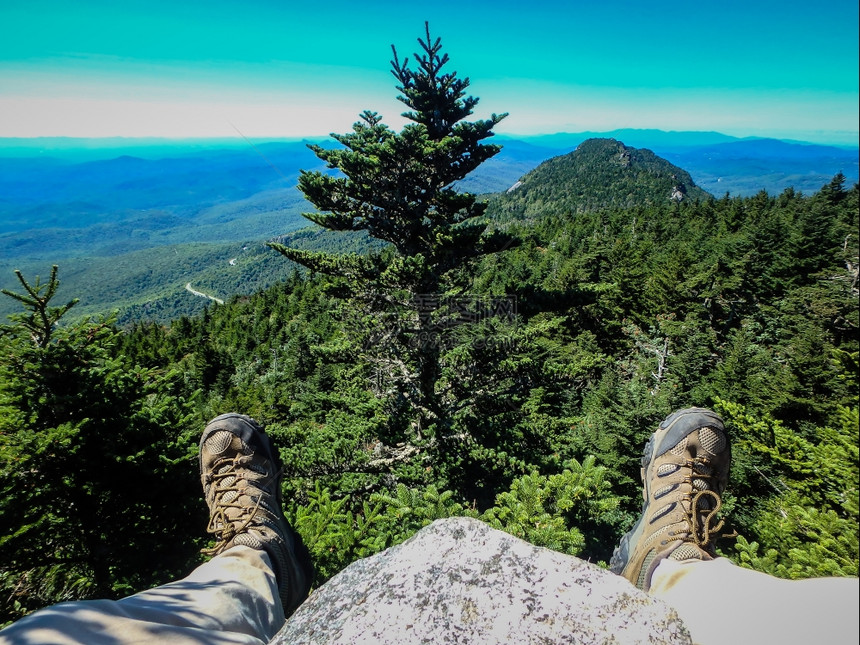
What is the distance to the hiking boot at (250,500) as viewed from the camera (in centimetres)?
349

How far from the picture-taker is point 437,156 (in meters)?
7.65

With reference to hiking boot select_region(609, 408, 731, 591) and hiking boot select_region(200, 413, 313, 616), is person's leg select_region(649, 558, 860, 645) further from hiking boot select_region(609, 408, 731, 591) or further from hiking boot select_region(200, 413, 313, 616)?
hiking boot select_region(200, 413, 313, 616)

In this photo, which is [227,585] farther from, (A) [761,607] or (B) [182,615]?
(A) [761,607]

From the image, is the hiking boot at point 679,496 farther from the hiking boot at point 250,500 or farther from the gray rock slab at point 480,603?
the hiking boot at point 250,500

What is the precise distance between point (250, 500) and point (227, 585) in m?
1.46

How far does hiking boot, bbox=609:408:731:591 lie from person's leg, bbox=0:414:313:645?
2784 mm

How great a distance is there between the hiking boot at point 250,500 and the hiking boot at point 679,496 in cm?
284

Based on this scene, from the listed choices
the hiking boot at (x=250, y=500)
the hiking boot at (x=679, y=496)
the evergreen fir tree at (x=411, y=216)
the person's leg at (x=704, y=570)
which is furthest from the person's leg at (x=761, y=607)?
the evergreen fir tree at (x=411, y=216)

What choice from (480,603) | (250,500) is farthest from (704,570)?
(250,500)

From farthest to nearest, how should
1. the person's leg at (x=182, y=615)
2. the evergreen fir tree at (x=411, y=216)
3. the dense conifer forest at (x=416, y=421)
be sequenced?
1. the evergreen fir tree at (x=411, y=216)
2. the dense conifer forest at (x=416, y=421)
3. the person's leg at (x=182, y=615)

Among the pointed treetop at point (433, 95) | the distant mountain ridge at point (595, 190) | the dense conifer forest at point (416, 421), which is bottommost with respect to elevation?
the dense conifer forest at point (416, 421)

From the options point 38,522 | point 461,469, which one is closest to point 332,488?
point 461,469

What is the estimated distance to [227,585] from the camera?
2.64m

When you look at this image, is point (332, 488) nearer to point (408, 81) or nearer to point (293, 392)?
point (408, 81)
